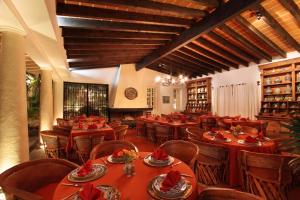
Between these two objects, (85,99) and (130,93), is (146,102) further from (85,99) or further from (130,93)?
(85,99)

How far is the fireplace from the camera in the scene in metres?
9.21

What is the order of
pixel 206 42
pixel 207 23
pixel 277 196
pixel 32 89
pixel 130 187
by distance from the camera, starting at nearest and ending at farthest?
pixel 130 187, pixel 277 196, pixel 207 23, pixel 206 42, pixel 32 89

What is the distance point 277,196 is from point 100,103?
8.77 meters

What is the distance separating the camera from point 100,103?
31.5 ft

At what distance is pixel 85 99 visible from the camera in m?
9.26

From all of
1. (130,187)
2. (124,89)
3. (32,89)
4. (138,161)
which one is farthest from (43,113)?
(130,187)

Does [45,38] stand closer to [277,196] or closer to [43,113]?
[43,113]

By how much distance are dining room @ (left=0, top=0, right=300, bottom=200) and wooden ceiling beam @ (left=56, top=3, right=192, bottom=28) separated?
20mm

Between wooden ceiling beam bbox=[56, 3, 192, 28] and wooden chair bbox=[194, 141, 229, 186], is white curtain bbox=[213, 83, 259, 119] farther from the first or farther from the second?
wooden chair bbox=[194, 141, 229, 186]

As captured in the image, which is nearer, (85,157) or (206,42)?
(85,157)

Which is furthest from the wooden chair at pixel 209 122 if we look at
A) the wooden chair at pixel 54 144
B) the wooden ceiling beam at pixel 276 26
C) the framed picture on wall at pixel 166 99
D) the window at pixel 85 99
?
the window at pixel 85 99

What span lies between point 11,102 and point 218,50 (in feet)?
20.7

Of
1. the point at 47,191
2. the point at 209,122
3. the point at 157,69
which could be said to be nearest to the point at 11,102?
the point at 47,191

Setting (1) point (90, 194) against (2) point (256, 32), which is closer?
(1) point (90, 194)
